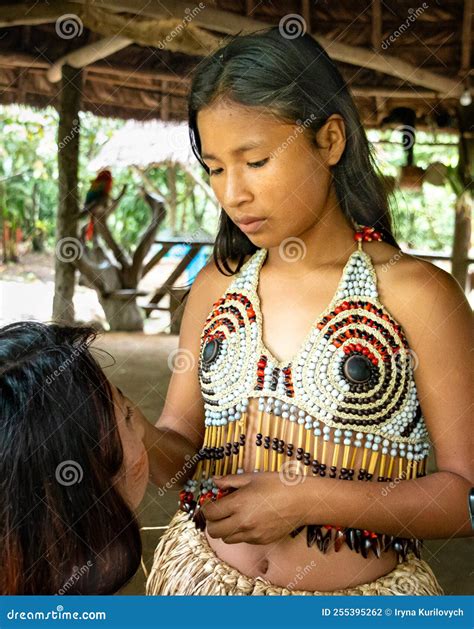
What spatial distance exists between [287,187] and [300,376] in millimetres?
313

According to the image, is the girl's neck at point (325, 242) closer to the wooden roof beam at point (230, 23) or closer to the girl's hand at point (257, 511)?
the girl's hand at point (257, 511)

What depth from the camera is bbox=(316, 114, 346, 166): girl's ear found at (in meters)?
1.45

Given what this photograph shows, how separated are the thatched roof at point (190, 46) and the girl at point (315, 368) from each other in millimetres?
2525

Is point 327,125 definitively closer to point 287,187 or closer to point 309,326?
point 287,187

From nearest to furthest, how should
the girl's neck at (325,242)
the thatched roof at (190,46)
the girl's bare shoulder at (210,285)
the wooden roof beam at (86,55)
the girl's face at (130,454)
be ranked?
the girl's face at (130,454) < the girl's neck at (325,242) < the girl's bare shoulder at (210,285) < the thatched roof at (190,46) < the wooden roof beam at (86,55)

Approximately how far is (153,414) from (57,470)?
149 inches

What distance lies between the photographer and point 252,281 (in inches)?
63.0

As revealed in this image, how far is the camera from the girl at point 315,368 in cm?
138

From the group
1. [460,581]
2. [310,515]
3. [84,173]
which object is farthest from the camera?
[84,173]

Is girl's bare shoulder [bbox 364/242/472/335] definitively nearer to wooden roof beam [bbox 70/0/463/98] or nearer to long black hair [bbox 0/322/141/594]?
long black hair [bbox 0/322/141/594]

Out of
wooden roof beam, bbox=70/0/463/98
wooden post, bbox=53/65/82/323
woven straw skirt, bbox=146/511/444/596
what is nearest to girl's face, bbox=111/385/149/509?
woven straw skirt, bbox=146/511/444/596

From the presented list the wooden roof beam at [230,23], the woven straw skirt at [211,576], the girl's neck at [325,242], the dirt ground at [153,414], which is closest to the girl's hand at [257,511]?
the woven straw skirt at [211,576]

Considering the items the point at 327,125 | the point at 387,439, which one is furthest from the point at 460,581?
the point at 327,125

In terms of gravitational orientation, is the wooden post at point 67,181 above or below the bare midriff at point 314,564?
above
